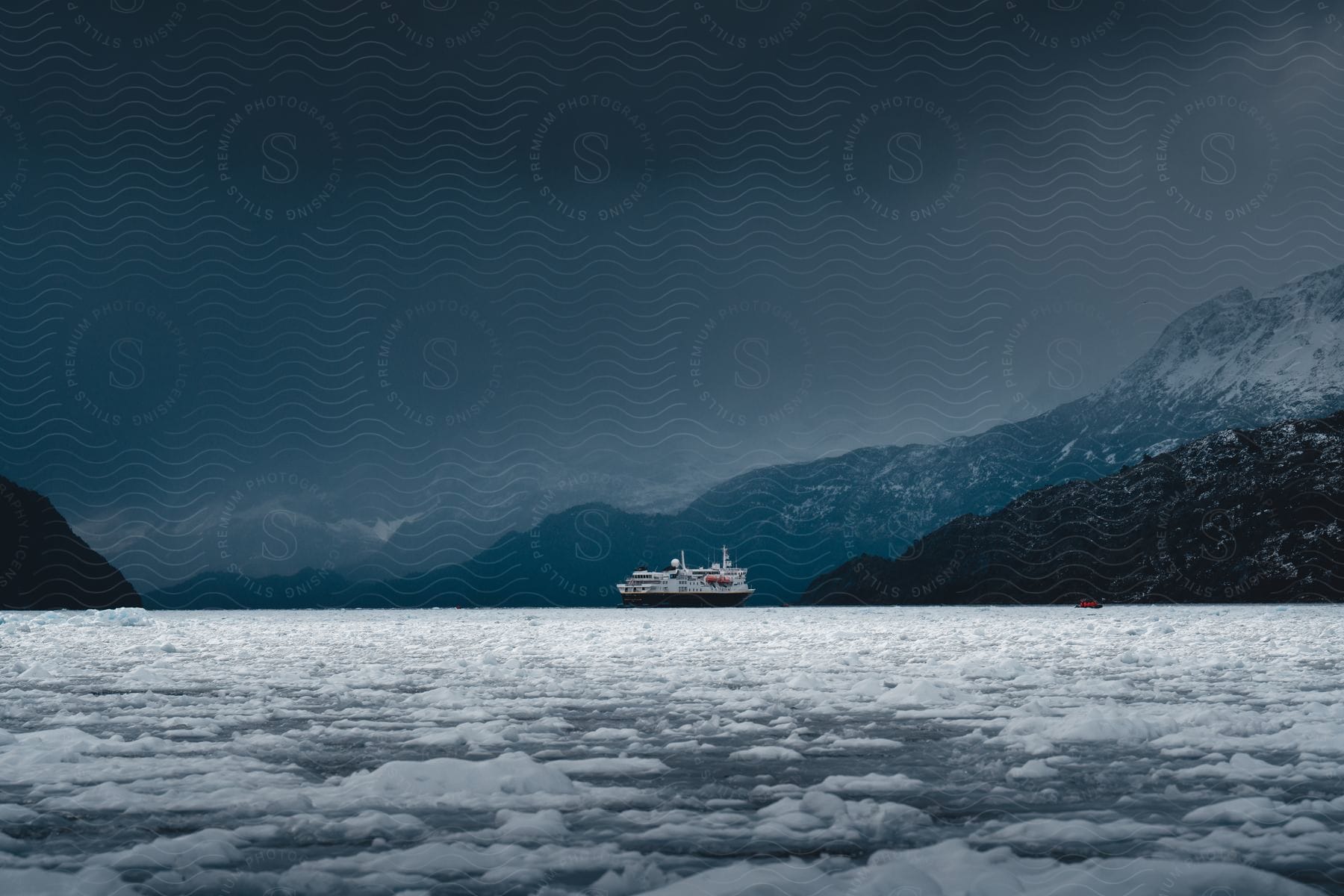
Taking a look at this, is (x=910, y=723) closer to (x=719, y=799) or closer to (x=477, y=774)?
(x=719, y=799)

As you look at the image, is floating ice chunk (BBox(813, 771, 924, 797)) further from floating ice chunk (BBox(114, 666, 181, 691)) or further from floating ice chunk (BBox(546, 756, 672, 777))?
floating ice chunk (BBox(114, 666, 181, 691))

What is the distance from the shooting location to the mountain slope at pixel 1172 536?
136 meters

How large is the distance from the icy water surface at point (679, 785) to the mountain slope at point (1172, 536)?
446 ft

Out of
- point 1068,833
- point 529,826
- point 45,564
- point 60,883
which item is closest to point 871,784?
point 1068,833

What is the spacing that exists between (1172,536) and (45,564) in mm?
162314

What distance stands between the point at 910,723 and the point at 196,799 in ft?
26.4

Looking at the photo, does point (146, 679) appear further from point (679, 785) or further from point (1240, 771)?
point (1240, 771)

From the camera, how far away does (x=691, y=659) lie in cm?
2375

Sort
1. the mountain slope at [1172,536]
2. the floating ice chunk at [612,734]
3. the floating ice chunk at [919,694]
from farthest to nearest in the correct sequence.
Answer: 1. the mountain slope at [1172,536]
2. the floating ice chunk at [919,694]
3. the floating ice chunk at [612,734]

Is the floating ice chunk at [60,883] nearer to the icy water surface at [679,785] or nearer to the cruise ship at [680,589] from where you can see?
the icy water surface at [679,785]

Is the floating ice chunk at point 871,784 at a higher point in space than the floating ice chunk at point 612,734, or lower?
lower

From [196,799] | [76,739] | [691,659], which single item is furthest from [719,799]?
[691,659]

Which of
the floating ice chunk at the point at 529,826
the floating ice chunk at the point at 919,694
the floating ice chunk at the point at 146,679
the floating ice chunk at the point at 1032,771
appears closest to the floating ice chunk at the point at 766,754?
the floating ice chunk at the point at 1032,771

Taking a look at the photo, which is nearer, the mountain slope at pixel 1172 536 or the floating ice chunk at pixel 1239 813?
the floating ice chunk at pixel 1239 813
